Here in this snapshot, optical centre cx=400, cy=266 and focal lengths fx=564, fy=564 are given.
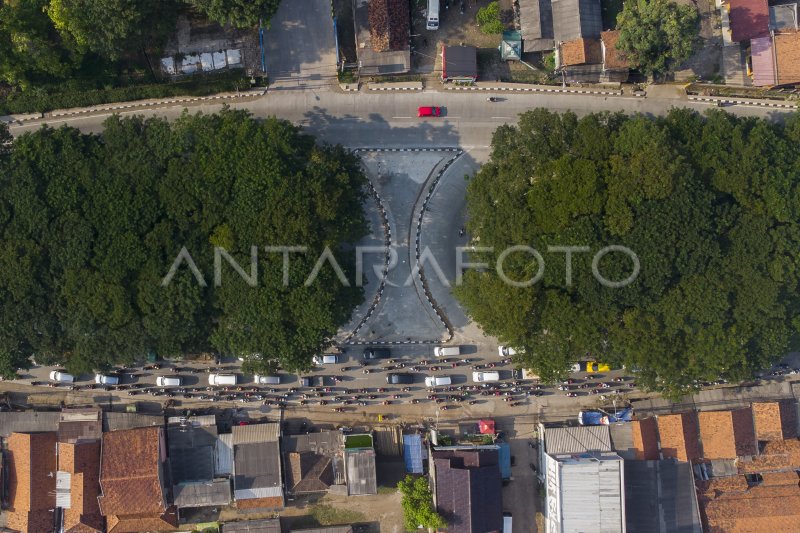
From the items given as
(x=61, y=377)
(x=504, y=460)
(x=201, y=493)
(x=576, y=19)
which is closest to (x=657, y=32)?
(x=576, y=19)

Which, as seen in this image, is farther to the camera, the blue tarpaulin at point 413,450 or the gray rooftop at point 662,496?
the blue tarpaulin at point 413,450

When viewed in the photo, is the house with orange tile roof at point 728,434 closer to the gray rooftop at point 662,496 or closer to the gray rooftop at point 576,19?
the gray rooftop at point 662,496

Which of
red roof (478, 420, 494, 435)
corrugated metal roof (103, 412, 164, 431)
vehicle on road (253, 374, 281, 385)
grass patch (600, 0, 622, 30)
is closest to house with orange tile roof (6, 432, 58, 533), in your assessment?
corrugated metal roof (103, 412, 164, 431)

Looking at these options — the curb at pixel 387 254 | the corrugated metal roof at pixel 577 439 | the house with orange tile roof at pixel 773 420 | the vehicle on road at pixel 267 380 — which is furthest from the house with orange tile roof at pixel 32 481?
the house with orange tile roof at pixel 773 420

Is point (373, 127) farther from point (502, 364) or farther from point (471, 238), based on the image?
point (502, 364)

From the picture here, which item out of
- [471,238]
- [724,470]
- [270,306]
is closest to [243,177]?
[270,306]

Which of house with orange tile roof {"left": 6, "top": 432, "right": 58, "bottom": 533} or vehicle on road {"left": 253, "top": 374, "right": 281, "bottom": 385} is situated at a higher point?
vehicle on road {"left": 253, "top": 374, "right": 281, "bottom": 385}

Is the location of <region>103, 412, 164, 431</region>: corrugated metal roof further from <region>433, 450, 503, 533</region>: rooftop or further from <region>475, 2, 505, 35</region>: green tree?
<region>475, 2, 505, 35</region>: green tree
